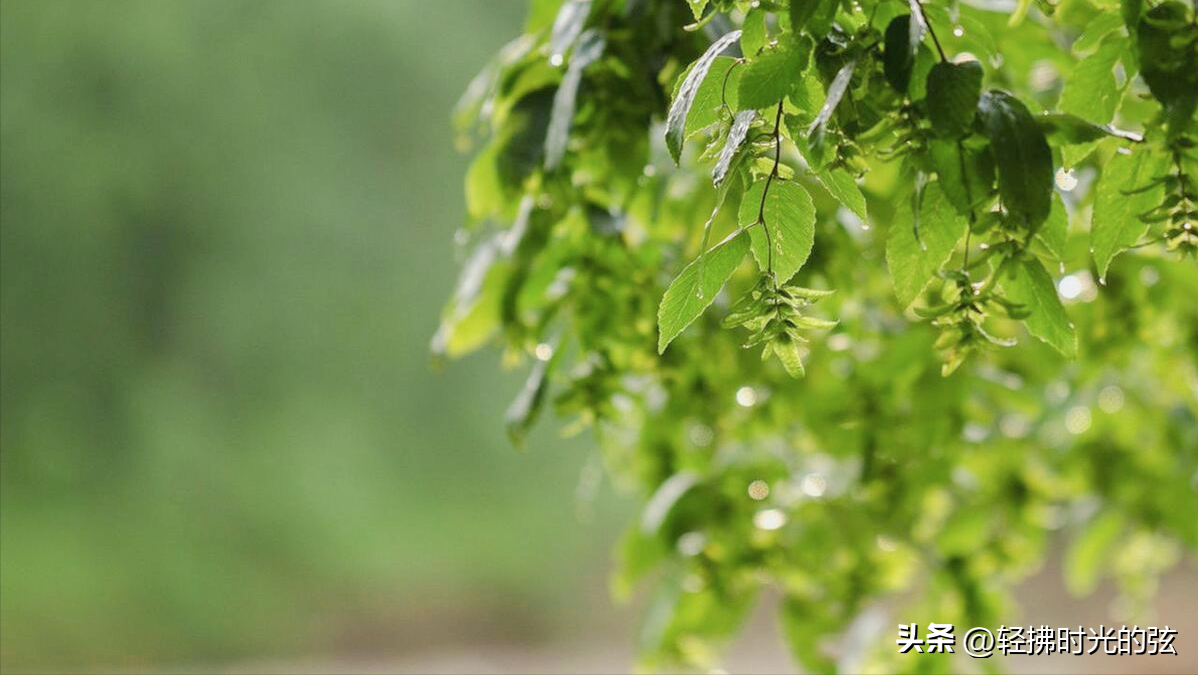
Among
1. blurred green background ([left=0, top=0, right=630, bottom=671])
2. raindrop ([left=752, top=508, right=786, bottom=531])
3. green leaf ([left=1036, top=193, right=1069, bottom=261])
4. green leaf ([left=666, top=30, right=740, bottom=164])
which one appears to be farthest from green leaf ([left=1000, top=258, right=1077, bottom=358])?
blurred green background ([left=0, top=0, right=630, bottom=671])

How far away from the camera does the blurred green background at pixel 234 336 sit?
7.19ft

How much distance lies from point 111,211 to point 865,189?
1.95m

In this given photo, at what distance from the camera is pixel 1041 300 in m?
0.39

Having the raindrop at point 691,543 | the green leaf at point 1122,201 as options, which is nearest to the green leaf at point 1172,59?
the green leaf at point 1122,201

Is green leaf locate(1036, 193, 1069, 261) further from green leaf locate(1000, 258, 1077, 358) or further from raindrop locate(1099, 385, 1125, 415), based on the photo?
raindrop locate(1099, 385, 1125, 415)

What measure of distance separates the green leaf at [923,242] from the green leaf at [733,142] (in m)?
0.07

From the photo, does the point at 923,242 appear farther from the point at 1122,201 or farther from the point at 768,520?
the point at 768,520

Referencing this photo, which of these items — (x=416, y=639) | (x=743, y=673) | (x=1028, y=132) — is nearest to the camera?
(x=1028, y=132)

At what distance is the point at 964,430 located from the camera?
0.80 meters

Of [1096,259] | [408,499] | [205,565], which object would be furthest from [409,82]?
[1096,259]

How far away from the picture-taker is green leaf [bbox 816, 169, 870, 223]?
37 cm

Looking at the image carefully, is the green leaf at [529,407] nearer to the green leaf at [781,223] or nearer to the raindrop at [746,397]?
the raindrop at [746,397]

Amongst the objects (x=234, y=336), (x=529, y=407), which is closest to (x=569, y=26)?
(x=529, y=407)

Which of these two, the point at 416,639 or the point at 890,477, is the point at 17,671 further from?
the point at 890,477
